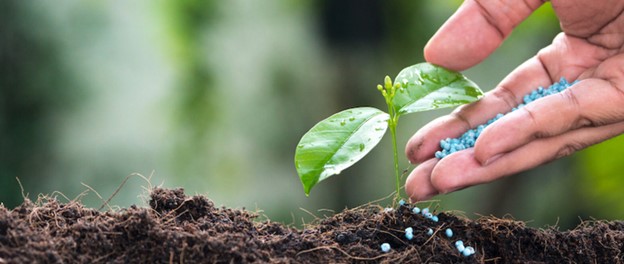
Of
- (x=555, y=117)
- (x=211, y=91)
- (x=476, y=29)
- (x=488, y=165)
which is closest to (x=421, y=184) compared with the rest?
(x=488, y=165)

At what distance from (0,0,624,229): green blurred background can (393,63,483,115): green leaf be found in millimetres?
1930

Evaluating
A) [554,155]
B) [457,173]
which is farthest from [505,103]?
[457,173]

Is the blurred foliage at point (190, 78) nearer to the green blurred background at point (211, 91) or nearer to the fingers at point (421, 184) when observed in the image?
the green blurred background at point (211, 91)

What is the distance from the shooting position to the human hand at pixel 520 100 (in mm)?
1048

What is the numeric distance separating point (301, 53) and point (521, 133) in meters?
2.30

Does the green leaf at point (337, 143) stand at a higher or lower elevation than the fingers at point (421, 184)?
higher

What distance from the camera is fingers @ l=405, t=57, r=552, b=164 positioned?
1.13 meters

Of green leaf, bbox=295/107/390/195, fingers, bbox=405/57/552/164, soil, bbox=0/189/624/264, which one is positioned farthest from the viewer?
fingers, bbox=405/57/552/164

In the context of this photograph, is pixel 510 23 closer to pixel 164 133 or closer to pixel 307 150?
pixel 307 150

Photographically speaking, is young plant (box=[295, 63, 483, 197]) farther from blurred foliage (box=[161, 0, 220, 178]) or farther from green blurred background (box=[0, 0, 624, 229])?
blurred foliage (box=[161, 0, 220, 178])

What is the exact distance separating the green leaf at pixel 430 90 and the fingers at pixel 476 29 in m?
0.08

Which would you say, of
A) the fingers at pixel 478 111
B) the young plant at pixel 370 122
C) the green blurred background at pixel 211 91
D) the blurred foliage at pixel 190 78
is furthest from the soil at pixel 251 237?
the blurred foliage at pixel 190 78

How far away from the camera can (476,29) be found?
124 cm

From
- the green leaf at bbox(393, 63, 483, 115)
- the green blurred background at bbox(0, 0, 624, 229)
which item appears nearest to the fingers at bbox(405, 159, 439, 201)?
the green leaf at bbox(393, 63, 483, 115)
